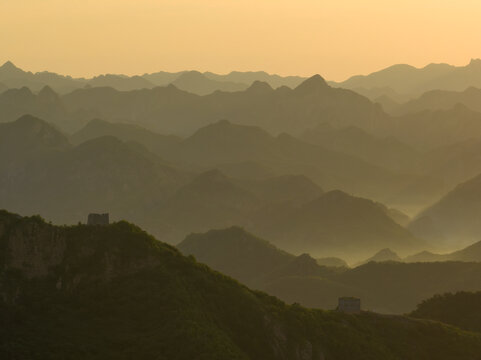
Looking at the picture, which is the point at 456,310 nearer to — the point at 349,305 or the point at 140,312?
the point at 349,305

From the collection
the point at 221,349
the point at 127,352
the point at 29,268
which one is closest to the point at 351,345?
the point at 221,349

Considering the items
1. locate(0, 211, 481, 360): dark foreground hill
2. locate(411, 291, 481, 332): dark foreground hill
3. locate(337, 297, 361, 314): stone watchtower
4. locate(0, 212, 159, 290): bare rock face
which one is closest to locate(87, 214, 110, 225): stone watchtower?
locate(0, 212, 159, 290): bare rock face

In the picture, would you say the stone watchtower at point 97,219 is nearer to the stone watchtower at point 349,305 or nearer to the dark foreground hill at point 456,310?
the stone watchtower at point 349,305

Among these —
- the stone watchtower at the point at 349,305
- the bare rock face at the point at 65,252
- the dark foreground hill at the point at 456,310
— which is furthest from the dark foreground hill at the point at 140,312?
the dark foreground hill at the point at 456,310

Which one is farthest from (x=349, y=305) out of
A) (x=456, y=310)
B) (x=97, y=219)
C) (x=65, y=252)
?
(x=65, y=252)

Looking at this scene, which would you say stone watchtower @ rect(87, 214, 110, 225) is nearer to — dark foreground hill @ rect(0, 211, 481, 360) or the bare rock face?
the bare rock face
